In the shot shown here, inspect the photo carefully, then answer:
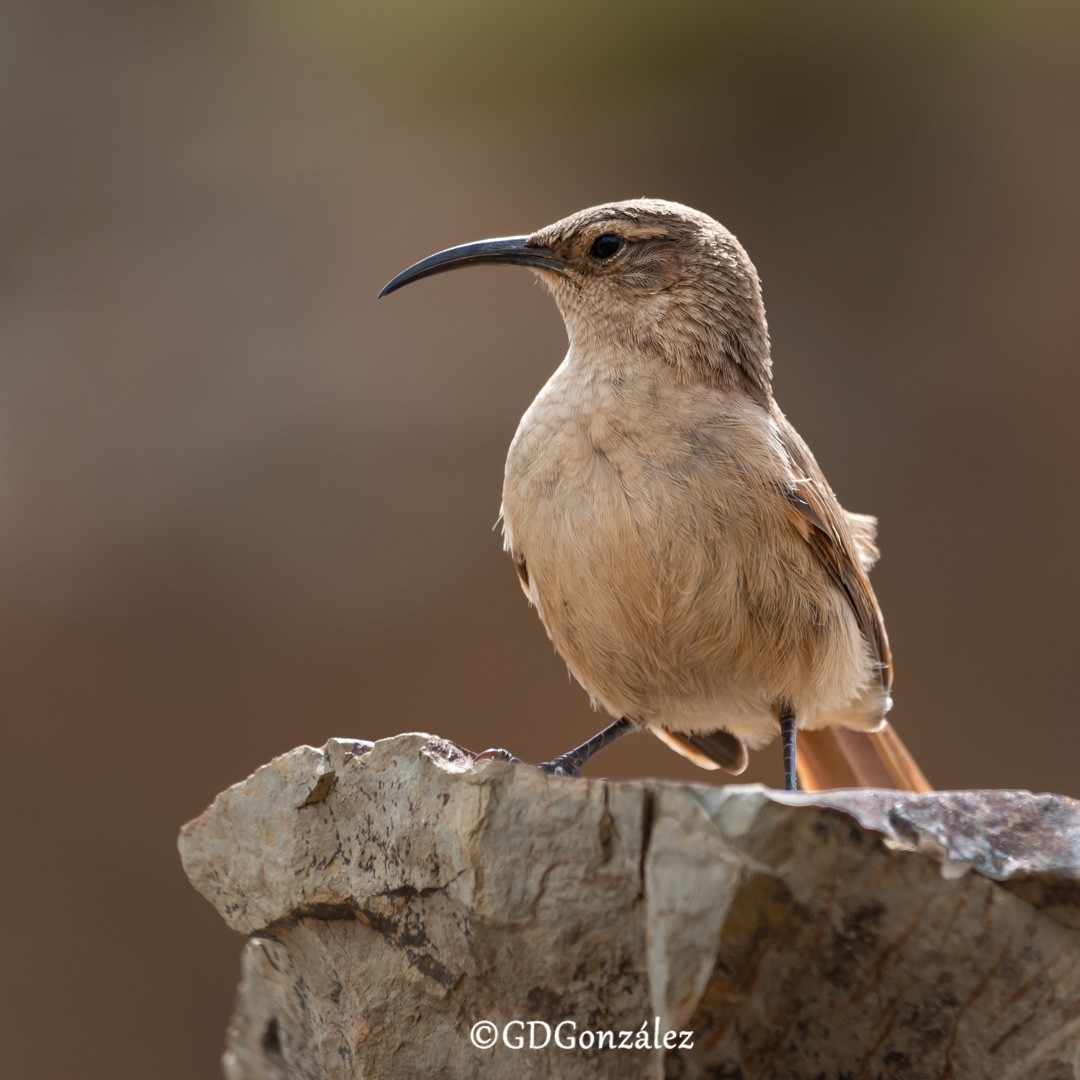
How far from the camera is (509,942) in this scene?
2852 millimetres

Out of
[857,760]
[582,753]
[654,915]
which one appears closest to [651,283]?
[582,753]

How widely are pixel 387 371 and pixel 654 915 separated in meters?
5.37

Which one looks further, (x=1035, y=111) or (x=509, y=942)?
(x=1035, y=111)

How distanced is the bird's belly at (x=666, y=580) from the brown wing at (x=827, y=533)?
0.24ft

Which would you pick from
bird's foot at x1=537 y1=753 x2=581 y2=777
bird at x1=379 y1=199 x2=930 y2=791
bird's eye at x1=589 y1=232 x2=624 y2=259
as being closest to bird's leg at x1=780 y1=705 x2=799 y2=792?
bird at x1=379 y1=199 x2=930 y2=791

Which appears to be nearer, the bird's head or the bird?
the bird

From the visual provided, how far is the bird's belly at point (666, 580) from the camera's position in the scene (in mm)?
3518

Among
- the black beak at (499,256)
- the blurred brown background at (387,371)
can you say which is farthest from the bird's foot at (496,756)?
the blurred brown background at (387,371)

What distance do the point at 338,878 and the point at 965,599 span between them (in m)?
5.85

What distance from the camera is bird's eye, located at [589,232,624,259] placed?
13.2 ft

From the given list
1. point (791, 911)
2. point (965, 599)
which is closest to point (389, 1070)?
point (791, 911)

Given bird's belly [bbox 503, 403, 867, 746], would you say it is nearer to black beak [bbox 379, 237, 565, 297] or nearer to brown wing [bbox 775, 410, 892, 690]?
brown wing [bbox 775, 410, 892, 690]

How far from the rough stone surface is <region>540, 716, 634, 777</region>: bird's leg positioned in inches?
33.0

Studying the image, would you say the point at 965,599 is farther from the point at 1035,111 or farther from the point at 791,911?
the point at 791,911
